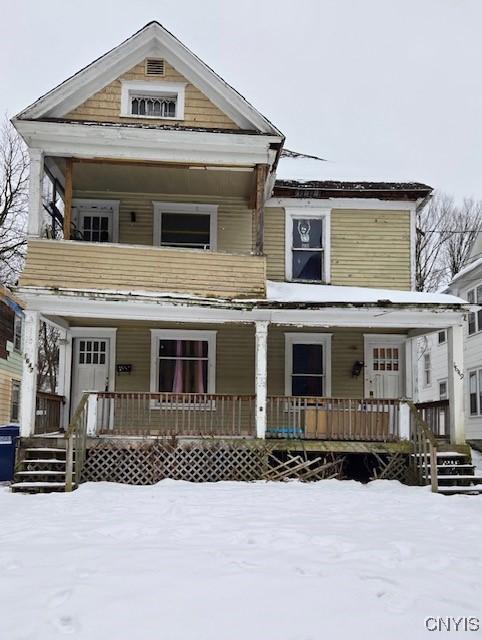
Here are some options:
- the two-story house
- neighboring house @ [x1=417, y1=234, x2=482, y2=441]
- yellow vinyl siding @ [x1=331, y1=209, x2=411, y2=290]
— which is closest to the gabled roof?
the two-story house

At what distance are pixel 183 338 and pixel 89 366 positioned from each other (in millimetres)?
2363

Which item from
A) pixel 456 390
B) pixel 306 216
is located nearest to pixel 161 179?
pixel 306 216

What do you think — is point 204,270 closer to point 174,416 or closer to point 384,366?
point 174,416

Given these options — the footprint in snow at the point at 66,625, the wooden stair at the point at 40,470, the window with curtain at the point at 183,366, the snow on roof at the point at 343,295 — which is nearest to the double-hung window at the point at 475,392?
the snow on roof at the point at 343,295

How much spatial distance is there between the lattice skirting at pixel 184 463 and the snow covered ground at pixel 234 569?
3.09 m

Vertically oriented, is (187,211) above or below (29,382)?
above

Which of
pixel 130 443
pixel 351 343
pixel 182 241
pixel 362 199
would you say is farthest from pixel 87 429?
pixel 362 199

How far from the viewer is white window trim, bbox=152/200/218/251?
1648cm

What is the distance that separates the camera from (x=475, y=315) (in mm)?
25625

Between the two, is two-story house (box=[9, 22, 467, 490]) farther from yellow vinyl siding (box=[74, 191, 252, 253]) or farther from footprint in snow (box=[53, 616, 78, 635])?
footprint in snow (box=[53, 616, 78, 635])

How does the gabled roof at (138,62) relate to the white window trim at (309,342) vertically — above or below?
above

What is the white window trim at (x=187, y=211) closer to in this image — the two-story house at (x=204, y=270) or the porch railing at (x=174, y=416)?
the two-story house at (x=204, y=270)

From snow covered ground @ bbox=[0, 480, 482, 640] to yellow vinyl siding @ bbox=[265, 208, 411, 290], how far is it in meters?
7.56

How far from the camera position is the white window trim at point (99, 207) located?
16.5 meters
